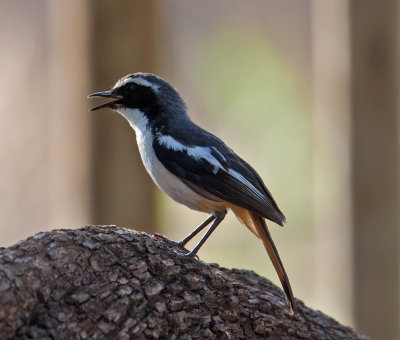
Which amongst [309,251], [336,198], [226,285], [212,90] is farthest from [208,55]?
[226,285]

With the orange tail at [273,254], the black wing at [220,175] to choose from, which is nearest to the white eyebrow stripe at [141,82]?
the black wing at [220,175]

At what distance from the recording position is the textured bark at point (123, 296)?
3.67 metres

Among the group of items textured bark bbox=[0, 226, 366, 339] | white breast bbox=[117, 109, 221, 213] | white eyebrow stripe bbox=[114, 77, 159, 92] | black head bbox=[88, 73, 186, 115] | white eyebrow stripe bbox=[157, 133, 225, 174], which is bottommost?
textured bark bbox=[0, 226, 366, 339]

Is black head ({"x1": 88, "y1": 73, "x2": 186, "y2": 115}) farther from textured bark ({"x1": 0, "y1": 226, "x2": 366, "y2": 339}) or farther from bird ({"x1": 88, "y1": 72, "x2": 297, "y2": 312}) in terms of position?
textured bark ({"x1": 0, "y1": 226, "x2": 366, "y2": 339})

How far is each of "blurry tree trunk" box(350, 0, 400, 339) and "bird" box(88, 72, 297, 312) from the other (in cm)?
287

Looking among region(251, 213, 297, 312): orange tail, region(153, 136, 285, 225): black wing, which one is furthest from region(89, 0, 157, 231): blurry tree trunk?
region(251, 213, 297, 312): orange tail

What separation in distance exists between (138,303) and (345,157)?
438 cm

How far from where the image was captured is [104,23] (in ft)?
23.9

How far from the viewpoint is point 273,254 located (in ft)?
15.9

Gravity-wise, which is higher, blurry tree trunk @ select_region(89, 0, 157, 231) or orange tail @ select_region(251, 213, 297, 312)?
blurry tree trunk @ select_region(89, 0, 157, 231)

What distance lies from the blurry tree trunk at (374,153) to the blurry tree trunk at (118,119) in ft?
6.33

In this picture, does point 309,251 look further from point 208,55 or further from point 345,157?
point 345,157

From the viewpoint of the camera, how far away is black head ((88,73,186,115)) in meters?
5.51

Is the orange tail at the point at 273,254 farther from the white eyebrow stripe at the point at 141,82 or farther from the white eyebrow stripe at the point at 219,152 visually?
the white eyebrow stripe at the point at 141,82
